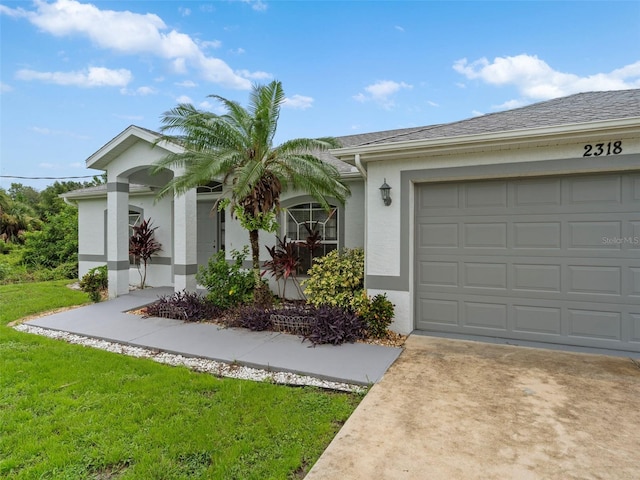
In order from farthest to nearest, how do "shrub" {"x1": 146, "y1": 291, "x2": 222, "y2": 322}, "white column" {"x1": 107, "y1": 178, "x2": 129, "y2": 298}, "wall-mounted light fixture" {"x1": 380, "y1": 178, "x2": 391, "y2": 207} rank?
"white column" {"x1": 107, "y1": 178, "x2": 129, "y2": 298} < "shrub" {"x1": 146, "y1": 291, "x2": 222, "y2": 322} < "wall-mounted light fixture" {"x1": 380, "y1": 178, "x2": 391, "y2": 207}

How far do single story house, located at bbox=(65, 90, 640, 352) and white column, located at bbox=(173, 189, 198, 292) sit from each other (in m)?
4.07

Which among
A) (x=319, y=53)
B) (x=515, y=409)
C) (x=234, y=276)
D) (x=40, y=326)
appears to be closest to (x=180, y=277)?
(x=234, y=276)

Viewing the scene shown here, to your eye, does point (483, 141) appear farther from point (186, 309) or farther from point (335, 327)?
point (186, 309)

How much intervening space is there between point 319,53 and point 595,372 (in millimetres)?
11327

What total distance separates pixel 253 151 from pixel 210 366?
401 centimetres

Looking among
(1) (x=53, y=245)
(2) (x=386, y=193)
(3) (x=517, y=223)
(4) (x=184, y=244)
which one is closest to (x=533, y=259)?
(3) (x=517, y=223)

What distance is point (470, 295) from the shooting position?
5520 millimetres

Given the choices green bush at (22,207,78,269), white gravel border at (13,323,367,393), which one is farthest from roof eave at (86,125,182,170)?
green bush at (22,207,78,269)

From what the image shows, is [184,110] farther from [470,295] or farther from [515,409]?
[515,409]

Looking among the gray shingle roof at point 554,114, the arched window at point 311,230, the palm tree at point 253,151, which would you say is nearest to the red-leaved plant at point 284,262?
the arched window at point 311,230

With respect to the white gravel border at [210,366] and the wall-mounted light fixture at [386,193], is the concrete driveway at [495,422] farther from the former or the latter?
the wall-mounted light fixture at [386,193]

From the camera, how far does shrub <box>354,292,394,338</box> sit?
542 cm

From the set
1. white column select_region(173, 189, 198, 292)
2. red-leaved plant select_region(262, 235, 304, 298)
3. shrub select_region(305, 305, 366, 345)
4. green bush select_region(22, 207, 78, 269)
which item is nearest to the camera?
shrub select_region(305, 305, 366, 345)

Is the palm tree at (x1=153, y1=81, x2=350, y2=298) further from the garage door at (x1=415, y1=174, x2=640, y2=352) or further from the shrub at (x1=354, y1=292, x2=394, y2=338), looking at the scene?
the garage door at (x1=415, y1=174, x2=640, y2=352)
